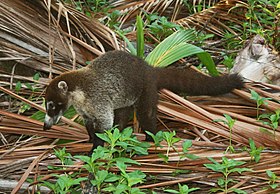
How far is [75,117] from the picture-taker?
426cm

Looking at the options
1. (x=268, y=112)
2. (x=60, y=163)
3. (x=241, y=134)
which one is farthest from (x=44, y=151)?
(x=268, y=112)

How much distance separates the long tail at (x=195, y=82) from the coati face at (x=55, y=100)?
29.6 inches

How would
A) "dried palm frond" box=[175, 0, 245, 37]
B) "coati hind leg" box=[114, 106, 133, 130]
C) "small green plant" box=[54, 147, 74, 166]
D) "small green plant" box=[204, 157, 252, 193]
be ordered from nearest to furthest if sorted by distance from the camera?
"small green plant" box=[204, 157, 252, 193] < "small green plant" box=[54, 147, 74, 166] < "coati hind leg" box=[114, 106, 133, 130] < "dried palm frond" box=[175, 0, 245, 37]

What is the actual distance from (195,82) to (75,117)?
0.99 m

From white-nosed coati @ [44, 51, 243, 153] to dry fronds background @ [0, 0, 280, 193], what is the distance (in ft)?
0.39

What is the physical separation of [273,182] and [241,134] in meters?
0.66

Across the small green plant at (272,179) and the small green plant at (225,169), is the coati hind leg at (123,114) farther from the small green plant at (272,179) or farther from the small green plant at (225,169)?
the small green plant at (272,179)

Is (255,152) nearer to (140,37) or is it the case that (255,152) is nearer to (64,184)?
(64,184)

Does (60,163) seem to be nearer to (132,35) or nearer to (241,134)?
(241,134)

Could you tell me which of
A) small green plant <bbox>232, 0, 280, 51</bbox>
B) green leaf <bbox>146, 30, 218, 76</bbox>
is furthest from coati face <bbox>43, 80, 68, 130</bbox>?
small green plant <bbox>232, 0, 280, 51</bbox>

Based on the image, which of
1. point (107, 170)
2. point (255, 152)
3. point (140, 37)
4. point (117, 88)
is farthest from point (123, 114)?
point (255, 152)

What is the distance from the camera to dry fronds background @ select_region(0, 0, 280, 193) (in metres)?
3.32

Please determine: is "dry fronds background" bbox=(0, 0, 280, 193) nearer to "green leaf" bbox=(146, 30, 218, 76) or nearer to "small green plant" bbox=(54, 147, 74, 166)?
"small green plant" bbox=(54, 147, 74, 166)

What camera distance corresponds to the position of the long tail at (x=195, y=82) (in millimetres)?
4078
